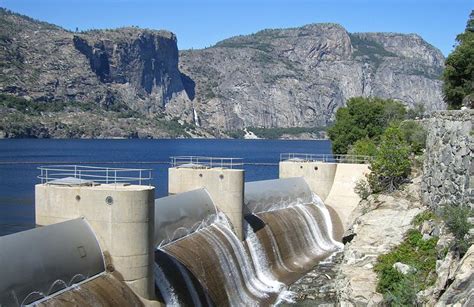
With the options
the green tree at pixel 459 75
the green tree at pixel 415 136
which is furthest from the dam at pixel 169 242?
the green tree at pixel 459 75

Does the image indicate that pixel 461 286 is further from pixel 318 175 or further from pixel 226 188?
pixel 318 175

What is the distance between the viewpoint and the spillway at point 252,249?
30809mm

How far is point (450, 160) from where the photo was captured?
103 feet

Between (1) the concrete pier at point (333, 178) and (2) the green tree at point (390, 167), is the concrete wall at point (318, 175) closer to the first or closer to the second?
(1) the concrete pier at point (333, 178)

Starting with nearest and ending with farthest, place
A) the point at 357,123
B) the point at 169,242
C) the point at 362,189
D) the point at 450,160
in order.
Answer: the point at 450,160, the point at 169,242, the point at 362,189, the point at 357,123

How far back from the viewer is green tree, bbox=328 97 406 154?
241ft

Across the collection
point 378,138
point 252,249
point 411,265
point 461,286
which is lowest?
point 252,249

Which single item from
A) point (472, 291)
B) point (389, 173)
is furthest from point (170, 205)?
point (389, 173)

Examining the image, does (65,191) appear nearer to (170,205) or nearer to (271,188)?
(170,205)

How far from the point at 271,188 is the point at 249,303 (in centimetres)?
1504

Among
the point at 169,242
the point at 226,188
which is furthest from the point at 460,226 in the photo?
the point at 226,188

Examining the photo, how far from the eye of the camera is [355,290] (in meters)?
28.9

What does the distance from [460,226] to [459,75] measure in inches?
1273

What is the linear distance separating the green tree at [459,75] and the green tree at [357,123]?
16.7 metres
